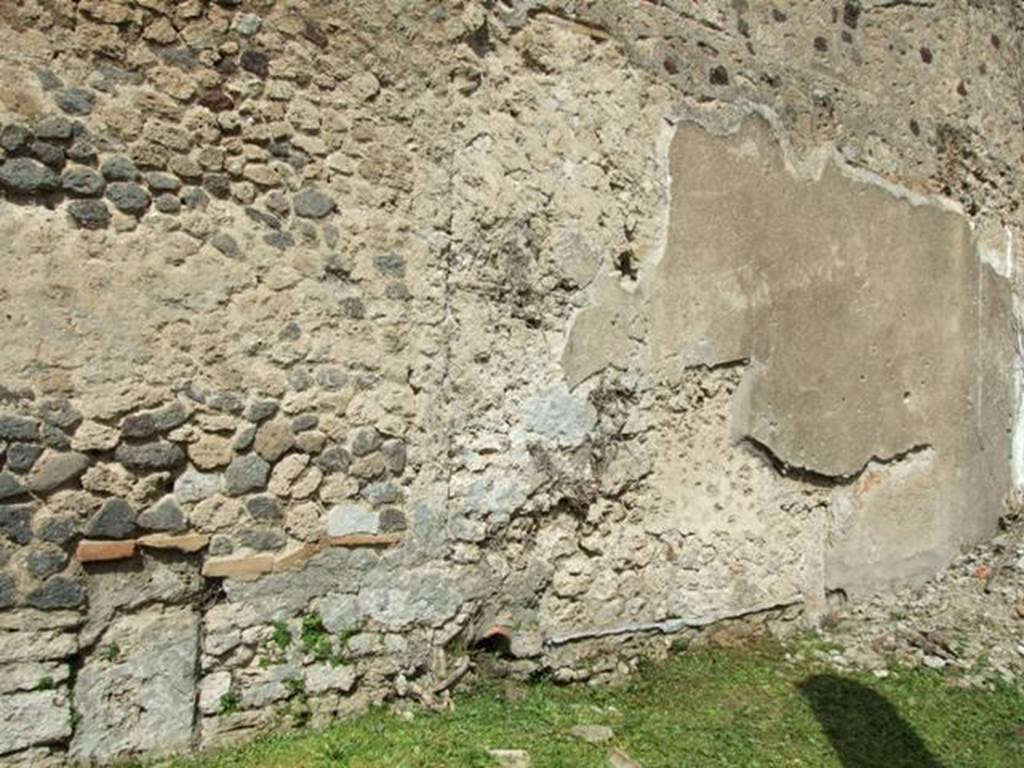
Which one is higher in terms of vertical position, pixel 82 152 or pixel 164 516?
pixel 82 152

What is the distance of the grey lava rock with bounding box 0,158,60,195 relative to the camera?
2625mm

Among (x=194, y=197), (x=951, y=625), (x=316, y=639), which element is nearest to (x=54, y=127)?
(x=194, y=197)

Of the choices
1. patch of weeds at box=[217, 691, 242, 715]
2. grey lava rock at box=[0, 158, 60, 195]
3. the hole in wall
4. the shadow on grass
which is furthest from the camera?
the hole in wall

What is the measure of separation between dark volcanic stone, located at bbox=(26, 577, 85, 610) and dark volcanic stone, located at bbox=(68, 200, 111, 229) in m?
1.04

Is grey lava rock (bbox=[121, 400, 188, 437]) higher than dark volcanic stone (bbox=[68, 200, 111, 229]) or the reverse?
the reverse

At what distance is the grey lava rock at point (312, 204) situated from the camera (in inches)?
122

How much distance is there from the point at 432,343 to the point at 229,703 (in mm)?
1371

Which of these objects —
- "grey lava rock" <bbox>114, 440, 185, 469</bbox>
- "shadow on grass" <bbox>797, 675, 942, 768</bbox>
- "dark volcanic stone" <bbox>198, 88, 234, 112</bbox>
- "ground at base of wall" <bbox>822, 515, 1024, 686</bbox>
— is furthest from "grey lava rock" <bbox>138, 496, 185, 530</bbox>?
"ground at base of wall" <bbox>822, 515, 1024, 686</bbox>

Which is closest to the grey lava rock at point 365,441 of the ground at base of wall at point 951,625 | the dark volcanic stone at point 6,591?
the dark volcanic stone at point 6,591

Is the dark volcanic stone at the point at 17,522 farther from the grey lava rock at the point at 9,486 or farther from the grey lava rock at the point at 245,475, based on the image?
the grey lava rock at the point at 245,475

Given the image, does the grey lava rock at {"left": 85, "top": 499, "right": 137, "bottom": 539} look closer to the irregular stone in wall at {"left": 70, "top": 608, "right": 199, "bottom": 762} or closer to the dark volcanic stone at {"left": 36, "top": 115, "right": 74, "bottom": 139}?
the irregular stone in wall at {"left": 70, "top": 608, "right": 199, "bottom": 762}

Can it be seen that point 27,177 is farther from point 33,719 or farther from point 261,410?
point 33,719

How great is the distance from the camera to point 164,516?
288cm

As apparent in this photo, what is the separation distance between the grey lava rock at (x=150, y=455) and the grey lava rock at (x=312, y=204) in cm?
Result: 86
